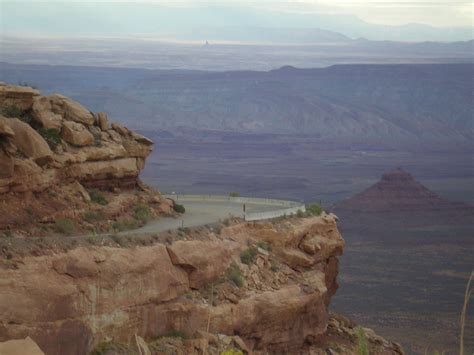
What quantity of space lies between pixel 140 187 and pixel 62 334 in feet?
28.8

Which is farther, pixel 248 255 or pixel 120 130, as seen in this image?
pixel 120 130

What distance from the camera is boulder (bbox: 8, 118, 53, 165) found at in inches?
1270

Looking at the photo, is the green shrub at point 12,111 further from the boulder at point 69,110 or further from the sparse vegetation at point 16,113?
the boulder at point 69,110

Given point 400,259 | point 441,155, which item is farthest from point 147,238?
point 441,155

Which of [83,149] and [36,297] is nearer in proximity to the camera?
[36,297]

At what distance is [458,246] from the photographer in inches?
3366

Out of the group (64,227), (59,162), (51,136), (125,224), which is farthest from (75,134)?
(64,227)

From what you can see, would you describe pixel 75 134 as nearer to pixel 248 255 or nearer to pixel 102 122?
pixel 102 122

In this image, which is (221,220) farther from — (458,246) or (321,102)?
(321,102)

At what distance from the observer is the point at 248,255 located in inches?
1420

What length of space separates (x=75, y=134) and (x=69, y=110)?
4.54 ft

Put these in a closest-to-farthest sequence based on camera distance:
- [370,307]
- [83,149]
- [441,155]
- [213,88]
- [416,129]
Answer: [83,149]
[370,307]
[441,155]
[416,129]
[213,88]

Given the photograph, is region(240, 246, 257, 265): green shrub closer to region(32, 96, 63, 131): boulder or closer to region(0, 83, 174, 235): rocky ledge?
region(0, 83, 174, 235): rocky ledge

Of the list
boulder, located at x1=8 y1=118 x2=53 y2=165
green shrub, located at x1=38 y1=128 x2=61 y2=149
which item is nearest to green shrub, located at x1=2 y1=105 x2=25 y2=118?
green shrub, located at x1=38 y1=128 x2=61 y2=149
